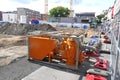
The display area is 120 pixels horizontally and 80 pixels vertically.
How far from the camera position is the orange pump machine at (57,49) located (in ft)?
17.9

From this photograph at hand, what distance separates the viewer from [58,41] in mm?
5992

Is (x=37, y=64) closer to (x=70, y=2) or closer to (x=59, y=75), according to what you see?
(x=59, y=75)

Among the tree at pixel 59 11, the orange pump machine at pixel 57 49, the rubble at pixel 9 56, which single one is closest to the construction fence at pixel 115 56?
the orange pump machine at pixel 57 49

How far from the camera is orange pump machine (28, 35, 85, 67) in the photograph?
5.47m

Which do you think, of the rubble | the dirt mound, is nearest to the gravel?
the rubble

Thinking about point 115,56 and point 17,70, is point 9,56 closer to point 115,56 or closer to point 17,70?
point 17,70

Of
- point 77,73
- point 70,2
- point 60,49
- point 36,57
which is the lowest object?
point 77,73

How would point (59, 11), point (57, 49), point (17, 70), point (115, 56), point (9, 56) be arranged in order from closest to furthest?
point (115, 56) < point (17, 70) < point (57, 49) < point (9, 56) < point (59, 11)

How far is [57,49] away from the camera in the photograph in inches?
235

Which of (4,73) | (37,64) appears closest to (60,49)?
(37,64)

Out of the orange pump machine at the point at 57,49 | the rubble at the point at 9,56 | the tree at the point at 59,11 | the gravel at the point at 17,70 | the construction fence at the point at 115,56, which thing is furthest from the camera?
the tree at the point at 59,11

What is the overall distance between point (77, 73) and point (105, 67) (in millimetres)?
1295

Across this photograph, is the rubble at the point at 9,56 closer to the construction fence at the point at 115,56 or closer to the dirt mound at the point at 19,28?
the construction fence at the point at 115,56

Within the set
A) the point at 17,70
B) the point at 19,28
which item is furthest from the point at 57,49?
the point at 19,28
